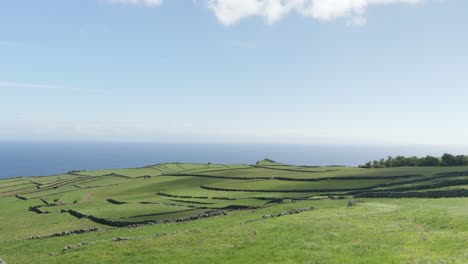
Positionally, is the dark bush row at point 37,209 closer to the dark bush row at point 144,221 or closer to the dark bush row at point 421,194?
the dark bush row at point 144,221

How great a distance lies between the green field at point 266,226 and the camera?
25.9 metres

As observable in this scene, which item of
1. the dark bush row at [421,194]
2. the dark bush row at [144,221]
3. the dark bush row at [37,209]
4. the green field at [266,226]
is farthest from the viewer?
the dark bush row at [37,209]

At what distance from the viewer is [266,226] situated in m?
34.2

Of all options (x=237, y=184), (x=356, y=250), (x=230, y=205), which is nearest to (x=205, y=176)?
(x=237, y=184)

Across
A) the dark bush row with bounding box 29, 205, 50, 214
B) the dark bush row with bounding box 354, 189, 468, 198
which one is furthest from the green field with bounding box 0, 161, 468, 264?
the dark bush row with bounding box 29, 205, 50, 214

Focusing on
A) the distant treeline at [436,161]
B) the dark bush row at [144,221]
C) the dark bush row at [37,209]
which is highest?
the distant treeline at [436,161]

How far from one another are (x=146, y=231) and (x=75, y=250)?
1129 centimetres

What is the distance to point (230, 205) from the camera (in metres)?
60.8

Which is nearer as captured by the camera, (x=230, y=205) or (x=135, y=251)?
(x=135, y=251)

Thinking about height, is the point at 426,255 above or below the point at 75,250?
above

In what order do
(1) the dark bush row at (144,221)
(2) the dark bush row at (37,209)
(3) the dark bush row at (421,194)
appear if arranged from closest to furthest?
(3) the dark bush row at (421,194) < (1) the dark bush row at (144,221) < (2) the dark bush row at (37,209)

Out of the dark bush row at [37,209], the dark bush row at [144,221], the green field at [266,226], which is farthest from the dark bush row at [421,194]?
the dark bush row at [37,209]

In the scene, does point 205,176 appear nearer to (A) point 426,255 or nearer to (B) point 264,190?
(B) point 264,190

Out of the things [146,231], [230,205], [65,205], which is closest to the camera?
[146,231]
